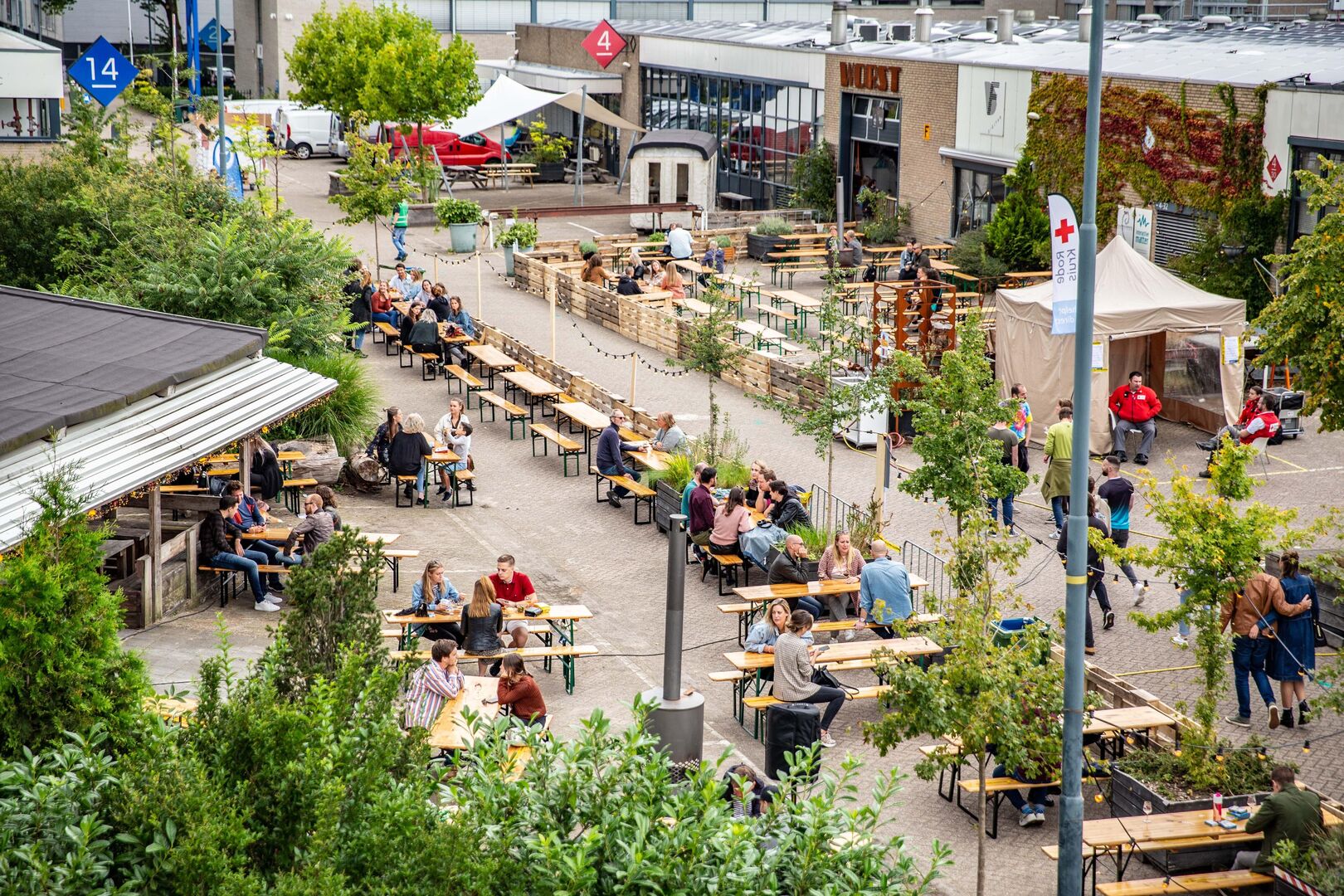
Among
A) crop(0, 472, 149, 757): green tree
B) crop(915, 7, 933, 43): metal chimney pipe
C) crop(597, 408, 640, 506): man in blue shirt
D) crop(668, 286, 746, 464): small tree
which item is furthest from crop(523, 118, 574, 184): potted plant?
crop(0, 472, 149, 757): green tree

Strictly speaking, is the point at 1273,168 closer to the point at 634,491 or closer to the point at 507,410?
the point at 507,410

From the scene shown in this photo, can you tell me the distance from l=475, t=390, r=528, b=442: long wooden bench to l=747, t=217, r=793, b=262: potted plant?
Result: 1387cm

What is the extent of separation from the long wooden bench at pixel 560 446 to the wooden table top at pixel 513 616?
21.8 ft

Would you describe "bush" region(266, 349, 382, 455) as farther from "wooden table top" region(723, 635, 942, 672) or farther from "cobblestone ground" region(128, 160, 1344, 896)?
"wooden table top" region(723, 635, 942, 672)

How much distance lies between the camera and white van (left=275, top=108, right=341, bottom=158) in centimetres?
5953

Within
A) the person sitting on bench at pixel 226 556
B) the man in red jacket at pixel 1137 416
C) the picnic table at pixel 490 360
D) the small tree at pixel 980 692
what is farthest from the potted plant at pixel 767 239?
the small tree at pixel 980 692

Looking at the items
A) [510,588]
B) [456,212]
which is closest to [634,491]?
[510,588]

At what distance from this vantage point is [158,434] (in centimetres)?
1522

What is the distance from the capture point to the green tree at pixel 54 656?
7.69m

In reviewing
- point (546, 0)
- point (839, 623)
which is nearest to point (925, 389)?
point (839, 623)

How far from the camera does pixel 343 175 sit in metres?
36.2

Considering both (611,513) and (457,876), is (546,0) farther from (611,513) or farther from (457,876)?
(457,876)

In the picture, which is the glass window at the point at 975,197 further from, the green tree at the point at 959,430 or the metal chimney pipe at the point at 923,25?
the green tree at the point at 959,430

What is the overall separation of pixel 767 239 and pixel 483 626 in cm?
2495
